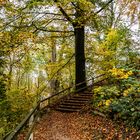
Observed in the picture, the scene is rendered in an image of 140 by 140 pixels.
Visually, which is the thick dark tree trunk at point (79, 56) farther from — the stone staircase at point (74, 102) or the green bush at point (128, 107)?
the green bush at point (128, 107)

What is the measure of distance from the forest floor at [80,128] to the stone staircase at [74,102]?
134 centimetres

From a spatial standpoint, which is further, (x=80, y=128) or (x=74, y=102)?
(x=74, y=102)

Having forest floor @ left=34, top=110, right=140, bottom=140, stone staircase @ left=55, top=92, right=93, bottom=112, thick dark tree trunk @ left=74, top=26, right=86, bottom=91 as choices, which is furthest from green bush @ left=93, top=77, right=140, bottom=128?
thick dark tree trunk @ left=74, top=26, right=86, bottom=91

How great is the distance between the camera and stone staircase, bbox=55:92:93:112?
15.6m

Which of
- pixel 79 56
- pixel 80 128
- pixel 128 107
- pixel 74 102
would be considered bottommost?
pixel 80 128

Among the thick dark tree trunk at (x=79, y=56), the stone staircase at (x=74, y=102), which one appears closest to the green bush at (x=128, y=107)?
the stone staircase at (x=74, y=102)

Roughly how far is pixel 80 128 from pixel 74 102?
217 inches

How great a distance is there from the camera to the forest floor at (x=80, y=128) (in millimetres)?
9367

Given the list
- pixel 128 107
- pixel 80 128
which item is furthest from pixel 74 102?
pixel 128 107

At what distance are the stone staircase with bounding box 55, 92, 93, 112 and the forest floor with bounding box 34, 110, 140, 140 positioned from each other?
4.41 feet

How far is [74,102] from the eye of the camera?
16.6 m

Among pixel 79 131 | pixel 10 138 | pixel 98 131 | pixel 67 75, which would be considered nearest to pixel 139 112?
pixel 98 131

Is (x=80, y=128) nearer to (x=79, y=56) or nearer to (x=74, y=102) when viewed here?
(x=74, y=102)

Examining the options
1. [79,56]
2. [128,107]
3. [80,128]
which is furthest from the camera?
[79,56]
